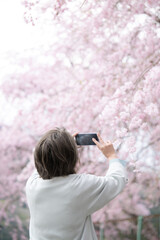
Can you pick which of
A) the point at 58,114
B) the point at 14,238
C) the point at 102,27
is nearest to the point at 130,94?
the point at 102,27

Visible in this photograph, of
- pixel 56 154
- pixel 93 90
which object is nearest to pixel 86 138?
pixel 56 154

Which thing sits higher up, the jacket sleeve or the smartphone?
the smartphone

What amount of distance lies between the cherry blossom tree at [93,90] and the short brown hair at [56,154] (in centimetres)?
59

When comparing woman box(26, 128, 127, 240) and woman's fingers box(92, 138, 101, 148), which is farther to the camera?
woman's fingers box(92, 138, 101, 148)

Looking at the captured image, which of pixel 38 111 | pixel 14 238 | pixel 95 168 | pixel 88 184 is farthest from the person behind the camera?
pixel 14 238

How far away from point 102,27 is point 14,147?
1.85m

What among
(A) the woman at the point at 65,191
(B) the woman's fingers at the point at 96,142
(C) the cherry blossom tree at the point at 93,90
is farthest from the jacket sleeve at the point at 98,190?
(C) the cherry blossom tree at the point at 93,90

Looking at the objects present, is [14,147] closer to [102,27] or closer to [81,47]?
[81,47]

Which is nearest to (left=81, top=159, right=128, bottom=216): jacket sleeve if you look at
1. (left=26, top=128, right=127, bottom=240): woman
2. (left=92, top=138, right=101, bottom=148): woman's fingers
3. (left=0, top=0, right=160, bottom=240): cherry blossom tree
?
(left=26, top=128, right=127, bottom=240): woman

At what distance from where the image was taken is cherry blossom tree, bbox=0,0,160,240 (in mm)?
1950

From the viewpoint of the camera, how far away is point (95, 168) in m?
3.24

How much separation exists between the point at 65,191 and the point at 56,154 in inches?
4.6

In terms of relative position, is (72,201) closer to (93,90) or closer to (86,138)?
(86,138)

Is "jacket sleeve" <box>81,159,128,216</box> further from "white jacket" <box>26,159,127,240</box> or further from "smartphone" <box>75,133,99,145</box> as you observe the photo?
"smartphone" <box>75,133,99,145</box>
